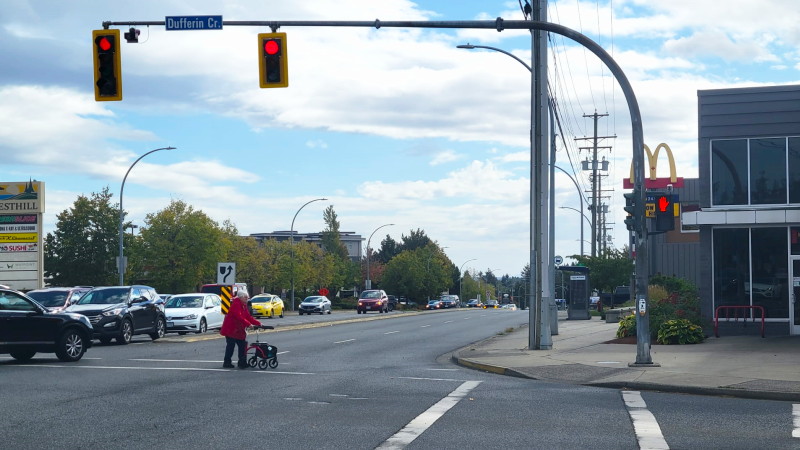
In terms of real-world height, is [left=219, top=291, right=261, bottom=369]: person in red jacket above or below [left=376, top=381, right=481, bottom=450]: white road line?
above

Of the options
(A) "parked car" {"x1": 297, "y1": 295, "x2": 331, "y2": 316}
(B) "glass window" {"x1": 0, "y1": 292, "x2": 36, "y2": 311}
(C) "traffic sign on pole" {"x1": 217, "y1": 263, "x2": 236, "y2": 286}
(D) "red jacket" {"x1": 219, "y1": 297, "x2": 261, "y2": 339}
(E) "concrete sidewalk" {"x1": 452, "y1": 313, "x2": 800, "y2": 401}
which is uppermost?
(C) "traffic sign on pole" {"x1": 217, "y1": 263, "x2": 236, "y2": 286}

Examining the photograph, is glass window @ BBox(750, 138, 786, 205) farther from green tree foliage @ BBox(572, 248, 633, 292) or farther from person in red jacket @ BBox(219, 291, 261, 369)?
green tree foliage @ BBox(572, 248, 633, 292)

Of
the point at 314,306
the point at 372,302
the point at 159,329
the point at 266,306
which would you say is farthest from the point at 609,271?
the point at 159,329

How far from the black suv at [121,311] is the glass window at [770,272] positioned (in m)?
17.3

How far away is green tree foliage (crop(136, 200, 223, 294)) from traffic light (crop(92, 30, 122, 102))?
49208 mm

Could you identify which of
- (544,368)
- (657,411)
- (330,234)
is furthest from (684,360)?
(330,234)

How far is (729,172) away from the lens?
24.0m

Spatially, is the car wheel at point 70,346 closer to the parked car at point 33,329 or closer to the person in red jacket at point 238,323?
the parked car at point 33,329

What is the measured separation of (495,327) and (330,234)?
269 ft

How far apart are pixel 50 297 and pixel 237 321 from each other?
1147 cm

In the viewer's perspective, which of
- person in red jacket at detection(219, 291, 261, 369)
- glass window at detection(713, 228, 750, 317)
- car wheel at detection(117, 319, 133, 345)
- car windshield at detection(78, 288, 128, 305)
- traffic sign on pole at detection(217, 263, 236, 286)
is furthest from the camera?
traffic sign on pole at detection(217, 263, 236, 286)

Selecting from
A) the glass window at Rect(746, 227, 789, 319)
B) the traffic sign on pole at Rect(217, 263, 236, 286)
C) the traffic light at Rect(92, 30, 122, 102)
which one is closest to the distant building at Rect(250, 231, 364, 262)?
the traffic sign on pole at Rect(217, 263, 236, 286)

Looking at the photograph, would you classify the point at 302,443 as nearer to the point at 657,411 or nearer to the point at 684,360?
the point at 657,411

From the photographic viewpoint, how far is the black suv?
23.7 m
